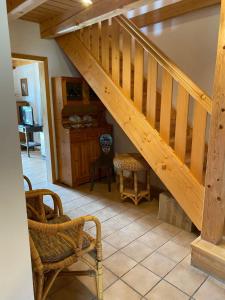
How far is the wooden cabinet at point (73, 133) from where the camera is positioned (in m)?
3.59

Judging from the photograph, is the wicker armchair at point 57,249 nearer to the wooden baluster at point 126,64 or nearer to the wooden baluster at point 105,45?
the wooden baluster at point 126,64

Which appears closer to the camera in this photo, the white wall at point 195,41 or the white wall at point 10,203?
the white wall at point 10,203

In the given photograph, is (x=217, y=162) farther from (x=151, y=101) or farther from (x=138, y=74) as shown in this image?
(x=138, y=74)

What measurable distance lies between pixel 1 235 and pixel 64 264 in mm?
630

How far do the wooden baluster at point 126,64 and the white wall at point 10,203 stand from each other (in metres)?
1.90

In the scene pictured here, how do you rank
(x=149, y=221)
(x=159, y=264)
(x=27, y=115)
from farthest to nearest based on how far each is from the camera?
(x=27, y=115) → (x=149, y=221) → (x=159, y=264)

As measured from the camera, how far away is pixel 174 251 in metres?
2.22

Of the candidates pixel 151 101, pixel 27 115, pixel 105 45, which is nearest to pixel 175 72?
pixel 151 101

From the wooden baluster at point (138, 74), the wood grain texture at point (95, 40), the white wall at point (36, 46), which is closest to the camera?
the wooden baluster at point (138, 74)

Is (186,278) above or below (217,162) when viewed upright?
below

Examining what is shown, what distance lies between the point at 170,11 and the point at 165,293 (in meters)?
3.10

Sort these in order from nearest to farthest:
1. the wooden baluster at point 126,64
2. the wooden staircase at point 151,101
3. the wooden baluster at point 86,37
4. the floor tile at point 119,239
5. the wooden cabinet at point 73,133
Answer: the wooden staircase at point 151,101
the floor tile at point 119,239
the wooden baluster at point 126,64
the wooden baluster at point 86,37
the wooden cabinet at point 73,133

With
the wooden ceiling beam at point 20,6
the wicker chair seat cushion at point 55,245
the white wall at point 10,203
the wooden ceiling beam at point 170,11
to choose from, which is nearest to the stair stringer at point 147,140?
the wooden ceiling beam at point 20,6

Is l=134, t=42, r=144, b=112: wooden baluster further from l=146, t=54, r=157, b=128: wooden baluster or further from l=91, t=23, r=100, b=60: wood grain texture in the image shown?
l=91, t=23, r=100, b=60: wood grain texture
